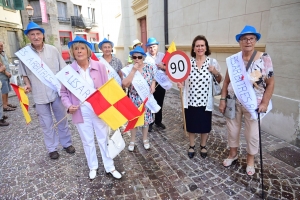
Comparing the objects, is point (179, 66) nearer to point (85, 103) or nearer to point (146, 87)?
point (146, 87)

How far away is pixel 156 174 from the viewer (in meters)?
A: 2.83

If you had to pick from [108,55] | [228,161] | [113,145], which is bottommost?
[228,161]

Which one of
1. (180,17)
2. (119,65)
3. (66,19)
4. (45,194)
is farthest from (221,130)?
(66,19)

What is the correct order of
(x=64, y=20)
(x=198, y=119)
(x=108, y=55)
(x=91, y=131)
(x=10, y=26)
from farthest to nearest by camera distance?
(x=64, y=20), (x=10, y=26), (x=108, y=55), (x=198, y=119), (x=91, y=131)

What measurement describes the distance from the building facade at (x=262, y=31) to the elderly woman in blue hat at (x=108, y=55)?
2.88 m

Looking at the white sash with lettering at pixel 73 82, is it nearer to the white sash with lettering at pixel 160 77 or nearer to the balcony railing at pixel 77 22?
the white sash with lettering at pixel 160 77

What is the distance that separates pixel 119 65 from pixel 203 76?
1716mm

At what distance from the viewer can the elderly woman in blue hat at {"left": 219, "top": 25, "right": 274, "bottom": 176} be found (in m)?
2.35

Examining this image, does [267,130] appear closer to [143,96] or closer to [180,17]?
[143,96]

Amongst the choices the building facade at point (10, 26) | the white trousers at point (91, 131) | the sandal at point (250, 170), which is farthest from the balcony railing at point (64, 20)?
the sandal at point (250, 170)

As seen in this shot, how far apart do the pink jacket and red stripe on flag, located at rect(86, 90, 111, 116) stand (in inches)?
8.1

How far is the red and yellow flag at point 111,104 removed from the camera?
2.37 m

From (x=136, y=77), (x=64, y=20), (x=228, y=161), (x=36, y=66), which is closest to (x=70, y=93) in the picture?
(x=36, y=66)

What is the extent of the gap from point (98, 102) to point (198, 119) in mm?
1539
